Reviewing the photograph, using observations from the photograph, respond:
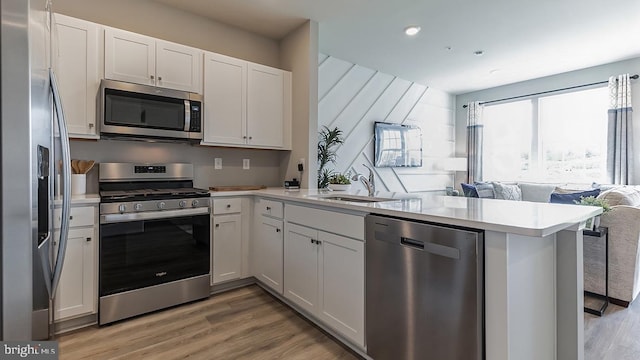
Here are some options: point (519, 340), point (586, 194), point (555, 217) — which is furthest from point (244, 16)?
point (586, 194)

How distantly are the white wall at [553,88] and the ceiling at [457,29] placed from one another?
0.51ft

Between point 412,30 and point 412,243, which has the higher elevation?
point 412,30

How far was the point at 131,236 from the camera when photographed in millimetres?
2252

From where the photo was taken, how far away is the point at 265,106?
325 cm

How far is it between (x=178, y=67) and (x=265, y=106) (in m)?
0.88

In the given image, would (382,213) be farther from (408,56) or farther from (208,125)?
(408,56)

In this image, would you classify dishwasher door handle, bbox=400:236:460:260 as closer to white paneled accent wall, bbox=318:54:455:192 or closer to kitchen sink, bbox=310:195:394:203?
kitchen sink, bbox=310:195:394:203

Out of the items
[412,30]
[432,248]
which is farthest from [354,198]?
[412,30]

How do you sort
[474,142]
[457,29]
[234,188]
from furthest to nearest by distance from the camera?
1. [474,142]
2. [457,29]
3. [234,188]

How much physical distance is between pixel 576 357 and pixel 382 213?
3.64ft

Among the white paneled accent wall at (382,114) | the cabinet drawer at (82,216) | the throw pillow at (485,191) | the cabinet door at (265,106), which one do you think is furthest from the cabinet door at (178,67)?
the throw pillow at (485,191)

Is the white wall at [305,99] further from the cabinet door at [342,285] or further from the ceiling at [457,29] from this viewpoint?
the cabinet door at [342,285]

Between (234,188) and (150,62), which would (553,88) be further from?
(150,62)

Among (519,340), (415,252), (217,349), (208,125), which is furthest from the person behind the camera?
(208,125)
